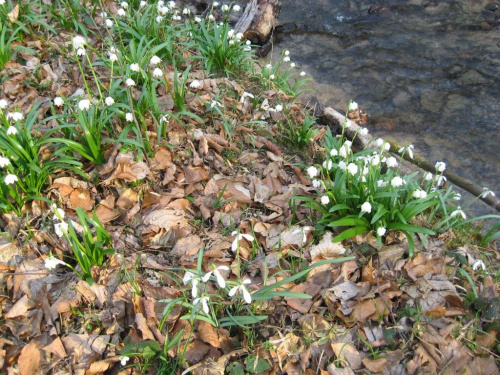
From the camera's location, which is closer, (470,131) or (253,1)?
(470,131)

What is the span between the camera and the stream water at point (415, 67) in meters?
4.60

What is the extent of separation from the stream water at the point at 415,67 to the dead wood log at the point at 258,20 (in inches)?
15.1

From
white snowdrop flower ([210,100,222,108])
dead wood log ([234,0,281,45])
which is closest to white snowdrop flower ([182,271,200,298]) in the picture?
white snowdrop flower ([210,100,222,108])

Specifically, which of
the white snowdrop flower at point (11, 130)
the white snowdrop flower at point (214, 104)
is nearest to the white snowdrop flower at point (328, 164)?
the white snowdrop flower at point (214, 104)

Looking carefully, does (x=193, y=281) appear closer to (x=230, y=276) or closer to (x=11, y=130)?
(x=230, y=276)

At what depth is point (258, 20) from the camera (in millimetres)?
5746

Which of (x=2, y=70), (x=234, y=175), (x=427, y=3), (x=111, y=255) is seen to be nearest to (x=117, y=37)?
(x=2, y=70)

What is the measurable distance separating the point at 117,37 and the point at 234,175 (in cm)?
226

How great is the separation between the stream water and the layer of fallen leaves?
6.73 feet

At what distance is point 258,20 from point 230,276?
4.30m

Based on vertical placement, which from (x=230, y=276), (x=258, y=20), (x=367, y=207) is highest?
(x=258, y=20)

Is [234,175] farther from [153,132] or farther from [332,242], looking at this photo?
[332,242]

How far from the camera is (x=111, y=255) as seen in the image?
2.60 m

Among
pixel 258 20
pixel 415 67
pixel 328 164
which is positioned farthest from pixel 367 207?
pixel 258 20
